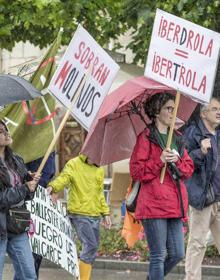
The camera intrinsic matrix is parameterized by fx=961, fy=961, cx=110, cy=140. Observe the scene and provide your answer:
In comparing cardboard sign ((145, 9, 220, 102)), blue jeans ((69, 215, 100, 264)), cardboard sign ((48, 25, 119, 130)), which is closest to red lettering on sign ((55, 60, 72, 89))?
cardboard sign ((48, 25, 119, 130))

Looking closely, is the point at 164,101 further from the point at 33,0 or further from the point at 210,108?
the point at 33,0

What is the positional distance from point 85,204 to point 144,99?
161 cm

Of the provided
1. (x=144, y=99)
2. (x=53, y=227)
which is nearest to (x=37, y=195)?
(x=53, y=227)

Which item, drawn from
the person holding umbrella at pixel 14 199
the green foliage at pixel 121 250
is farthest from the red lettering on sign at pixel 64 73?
the green foliage at pixel 121 250

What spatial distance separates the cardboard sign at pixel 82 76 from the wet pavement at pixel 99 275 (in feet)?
10.9

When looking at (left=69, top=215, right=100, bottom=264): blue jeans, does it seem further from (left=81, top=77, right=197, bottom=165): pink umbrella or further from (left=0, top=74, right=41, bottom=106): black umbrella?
(left=0, top=74, right=41, bottom=106): black umbrella

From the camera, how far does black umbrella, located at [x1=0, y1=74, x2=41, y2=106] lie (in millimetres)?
6492

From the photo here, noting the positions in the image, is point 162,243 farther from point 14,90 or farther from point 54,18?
point 54,18

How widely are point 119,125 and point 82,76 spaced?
0.83m

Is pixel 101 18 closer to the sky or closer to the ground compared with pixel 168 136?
closer to the sky

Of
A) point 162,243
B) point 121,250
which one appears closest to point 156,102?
point 162,243

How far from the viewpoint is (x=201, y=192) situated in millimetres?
8156

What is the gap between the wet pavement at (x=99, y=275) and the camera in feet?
33.8

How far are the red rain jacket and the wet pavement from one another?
3.05m
